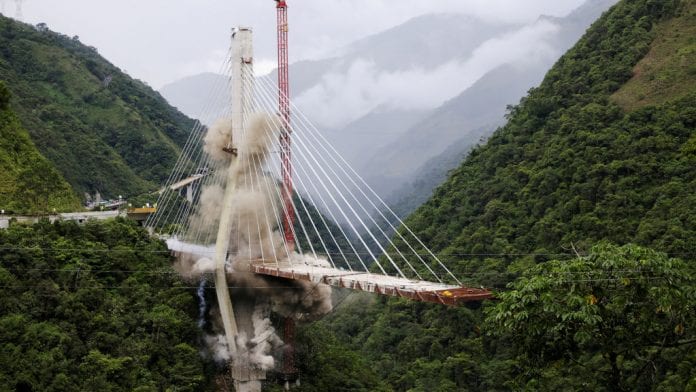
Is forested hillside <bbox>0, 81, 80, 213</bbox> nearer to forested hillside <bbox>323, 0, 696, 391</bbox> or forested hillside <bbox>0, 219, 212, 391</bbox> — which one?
forested hillside <bbox>0, 219, 212, 391</bbox>

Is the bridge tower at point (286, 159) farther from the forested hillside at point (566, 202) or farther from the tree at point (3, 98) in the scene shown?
the tree at point (3, 98)

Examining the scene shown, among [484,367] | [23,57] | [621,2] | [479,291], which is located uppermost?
[23,57]

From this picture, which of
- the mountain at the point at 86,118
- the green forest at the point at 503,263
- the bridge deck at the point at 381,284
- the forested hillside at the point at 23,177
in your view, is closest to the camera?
the green forest at the point at 503,263

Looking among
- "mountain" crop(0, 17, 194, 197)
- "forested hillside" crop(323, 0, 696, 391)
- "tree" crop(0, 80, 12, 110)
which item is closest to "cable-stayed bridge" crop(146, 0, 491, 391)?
"forested hillside" crop(323, 0, 696, 391)

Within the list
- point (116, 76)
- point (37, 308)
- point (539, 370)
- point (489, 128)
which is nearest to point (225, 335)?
point (37, 308)

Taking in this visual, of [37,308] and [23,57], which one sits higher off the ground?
[23,57]

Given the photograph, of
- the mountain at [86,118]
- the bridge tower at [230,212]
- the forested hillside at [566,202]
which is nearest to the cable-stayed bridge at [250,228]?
the bridge tower at [230,212]

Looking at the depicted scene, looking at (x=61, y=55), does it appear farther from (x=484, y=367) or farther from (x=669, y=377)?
(x=669, y=377)
